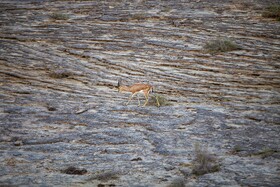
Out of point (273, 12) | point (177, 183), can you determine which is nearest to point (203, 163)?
point (177, 183)

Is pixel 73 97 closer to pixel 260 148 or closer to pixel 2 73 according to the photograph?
pixel 2 73

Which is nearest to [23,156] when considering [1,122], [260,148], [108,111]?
[1,122]

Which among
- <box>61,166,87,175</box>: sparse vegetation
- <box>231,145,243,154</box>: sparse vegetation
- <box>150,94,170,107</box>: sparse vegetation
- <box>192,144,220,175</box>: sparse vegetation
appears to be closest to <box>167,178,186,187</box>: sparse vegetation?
<box>192,144,220,175</box>: sparse vegetation

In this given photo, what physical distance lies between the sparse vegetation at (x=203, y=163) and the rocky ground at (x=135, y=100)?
11 cm

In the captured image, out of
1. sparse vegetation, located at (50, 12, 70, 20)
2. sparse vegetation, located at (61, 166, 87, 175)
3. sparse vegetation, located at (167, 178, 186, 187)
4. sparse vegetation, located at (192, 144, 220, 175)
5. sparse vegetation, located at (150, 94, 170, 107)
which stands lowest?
sparse vegetation, located at (61, 166, 87, 175)

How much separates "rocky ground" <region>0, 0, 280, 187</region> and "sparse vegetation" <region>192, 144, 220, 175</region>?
114mm

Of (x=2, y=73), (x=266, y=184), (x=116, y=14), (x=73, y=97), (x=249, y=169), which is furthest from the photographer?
(x=116, y=14)

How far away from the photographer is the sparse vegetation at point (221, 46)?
547 inches

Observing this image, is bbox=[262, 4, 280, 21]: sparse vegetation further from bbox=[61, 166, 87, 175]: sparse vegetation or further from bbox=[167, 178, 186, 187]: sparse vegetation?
bbox=[61, 166, 87, 175]: sparse vegetation

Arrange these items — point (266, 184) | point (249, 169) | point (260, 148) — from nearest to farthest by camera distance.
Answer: point (266, 184) → point (249, 169) → point (260, 148)

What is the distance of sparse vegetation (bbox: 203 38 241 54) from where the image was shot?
13.9 m

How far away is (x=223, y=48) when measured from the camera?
13.9 metres

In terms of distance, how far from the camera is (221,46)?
45.5 ft

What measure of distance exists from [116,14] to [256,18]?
23.6ft
